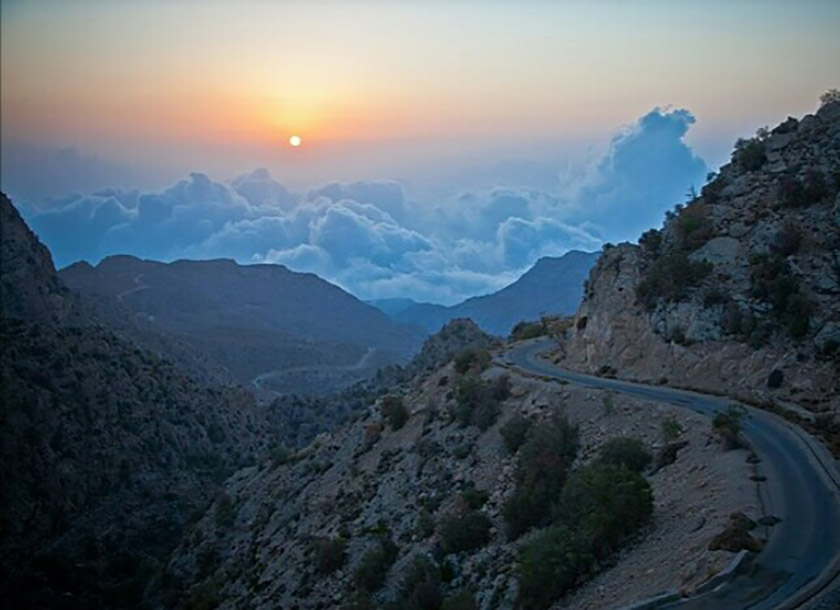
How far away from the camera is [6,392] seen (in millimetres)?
47344

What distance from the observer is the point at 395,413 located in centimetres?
3791

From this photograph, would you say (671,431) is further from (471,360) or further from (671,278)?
(471,360)

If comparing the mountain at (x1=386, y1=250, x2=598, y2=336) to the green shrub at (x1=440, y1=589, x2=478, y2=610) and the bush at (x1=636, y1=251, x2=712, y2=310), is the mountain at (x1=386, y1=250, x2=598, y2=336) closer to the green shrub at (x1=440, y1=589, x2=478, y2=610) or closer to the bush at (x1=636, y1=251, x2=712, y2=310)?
the bush at (x1=636, y1=251, x2=712, y2=310)

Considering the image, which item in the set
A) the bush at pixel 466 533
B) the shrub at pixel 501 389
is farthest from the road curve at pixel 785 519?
the shrub at pixel 501 389

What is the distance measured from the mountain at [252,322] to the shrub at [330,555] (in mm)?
74322

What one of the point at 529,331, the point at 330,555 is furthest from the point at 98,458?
the point at 529,331

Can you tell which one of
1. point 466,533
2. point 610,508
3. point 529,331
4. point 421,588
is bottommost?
point 421,588

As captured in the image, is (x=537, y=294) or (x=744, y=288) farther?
(x=537, y=294)

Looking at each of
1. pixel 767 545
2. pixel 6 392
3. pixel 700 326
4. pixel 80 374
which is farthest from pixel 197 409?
pixel 767 545

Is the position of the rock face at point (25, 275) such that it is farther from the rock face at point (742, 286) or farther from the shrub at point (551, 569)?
the shrub at point (551, 569)

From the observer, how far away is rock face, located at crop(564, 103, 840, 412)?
26.8 meters

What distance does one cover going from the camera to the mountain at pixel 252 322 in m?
116

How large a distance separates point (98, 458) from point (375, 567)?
30885 millimetres

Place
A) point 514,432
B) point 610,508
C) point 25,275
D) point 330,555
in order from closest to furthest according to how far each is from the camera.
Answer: point 610,508, point 330,555, point 514,432, point 25,275
